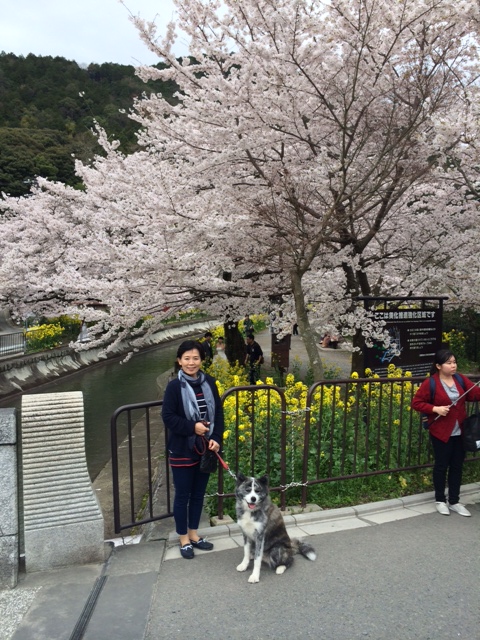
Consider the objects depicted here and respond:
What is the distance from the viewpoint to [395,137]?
A: 7770 millimetres

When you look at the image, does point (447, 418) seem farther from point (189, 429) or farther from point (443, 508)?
point (189, 429)

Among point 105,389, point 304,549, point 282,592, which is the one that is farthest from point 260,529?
point 105,389

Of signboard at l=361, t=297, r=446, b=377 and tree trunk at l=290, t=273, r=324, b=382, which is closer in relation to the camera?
tree trunk at l=290, t=273, r=324, b=382

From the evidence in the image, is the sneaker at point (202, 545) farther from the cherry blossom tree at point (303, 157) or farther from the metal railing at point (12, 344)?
the metal railing at point (12, 344)

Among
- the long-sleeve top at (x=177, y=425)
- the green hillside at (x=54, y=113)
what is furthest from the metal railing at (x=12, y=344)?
the long-sleeve top at (x=177, y=425)

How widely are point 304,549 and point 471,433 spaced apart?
201cm

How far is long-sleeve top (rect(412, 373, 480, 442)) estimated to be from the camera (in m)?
4.84

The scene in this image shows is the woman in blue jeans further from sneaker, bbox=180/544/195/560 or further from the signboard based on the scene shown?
the signboard

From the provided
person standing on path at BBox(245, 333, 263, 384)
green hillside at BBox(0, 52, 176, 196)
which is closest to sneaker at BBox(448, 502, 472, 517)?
person standing on path at BBox(245, 333, 263, 384)

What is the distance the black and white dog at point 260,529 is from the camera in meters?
3.71

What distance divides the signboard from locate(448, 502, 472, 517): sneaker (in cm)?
292

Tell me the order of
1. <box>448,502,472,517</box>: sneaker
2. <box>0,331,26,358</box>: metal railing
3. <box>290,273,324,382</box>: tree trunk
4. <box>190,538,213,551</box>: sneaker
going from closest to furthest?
<box>190,538,213,551</box>: sneaker
<box>448,502,472,517</box>: sneaker
<box>290,273,324,382</box>: tree trunk
<box>0,331,26,358</box>: metal railing

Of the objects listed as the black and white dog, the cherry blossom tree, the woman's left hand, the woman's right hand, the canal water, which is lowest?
the canal water

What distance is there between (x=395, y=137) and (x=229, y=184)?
2.67 m
